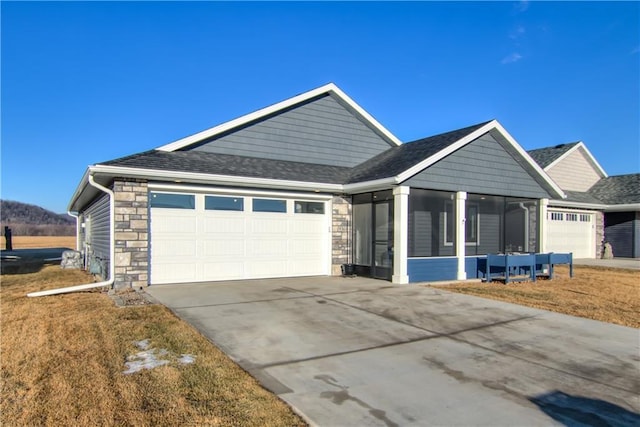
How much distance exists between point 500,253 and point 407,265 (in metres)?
3.88

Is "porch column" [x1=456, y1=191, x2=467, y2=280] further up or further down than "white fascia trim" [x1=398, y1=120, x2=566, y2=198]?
further down

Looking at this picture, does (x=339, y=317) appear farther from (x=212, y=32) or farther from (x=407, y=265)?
(x=212, y=32)

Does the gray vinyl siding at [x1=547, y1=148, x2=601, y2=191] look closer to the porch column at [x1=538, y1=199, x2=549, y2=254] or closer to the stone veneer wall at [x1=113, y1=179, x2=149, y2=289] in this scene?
the porch column at [x1=538, y1=199, x2=549, y2=254]

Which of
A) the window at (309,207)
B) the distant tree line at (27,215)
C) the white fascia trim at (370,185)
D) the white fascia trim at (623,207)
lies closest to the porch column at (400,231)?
the white fascia trim at (370,185)

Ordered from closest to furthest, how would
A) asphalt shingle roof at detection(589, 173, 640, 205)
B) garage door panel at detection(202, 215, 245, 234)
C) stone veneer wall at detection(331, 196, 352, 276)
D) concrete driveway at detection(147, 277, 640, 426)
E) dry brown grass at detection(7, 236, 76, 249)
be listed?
1. concrete driveway at detection(147, 277, 640, 426)
2. garage door panel at detection(202, 215, 245, 234)
3. stone veneer wall at detection(331, 196, 352, 276)
4. asphalt shingle roof at detection(589, 173, 640, 205)
5. dry brown grass at detection(7, 236, 76, 249)

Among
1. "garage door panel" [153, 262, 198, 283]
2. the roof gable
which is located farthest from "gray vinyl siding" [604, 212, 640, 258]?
"garage door panel" [153, 262, 198, 283]

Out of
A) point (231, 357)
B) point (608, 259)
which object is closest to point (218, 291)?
point (231, 357)

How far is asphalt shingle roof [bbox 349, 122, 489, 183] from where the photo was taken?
11148mm

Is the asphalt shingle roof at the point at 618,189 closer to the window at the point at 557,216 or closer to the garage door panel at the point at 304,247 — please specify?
the window at the point at 557,216

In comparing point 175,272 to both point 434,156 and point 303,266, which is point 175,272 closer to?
point 303,266

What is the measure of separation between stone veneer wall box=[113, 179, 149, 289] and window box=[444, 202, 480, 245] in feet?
27.3

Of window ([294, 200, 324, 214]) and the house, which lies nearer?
the house

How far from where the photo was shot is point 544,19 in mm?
11484

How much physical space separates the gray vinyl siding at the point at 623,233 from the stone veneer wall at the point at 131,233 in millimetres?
23244
